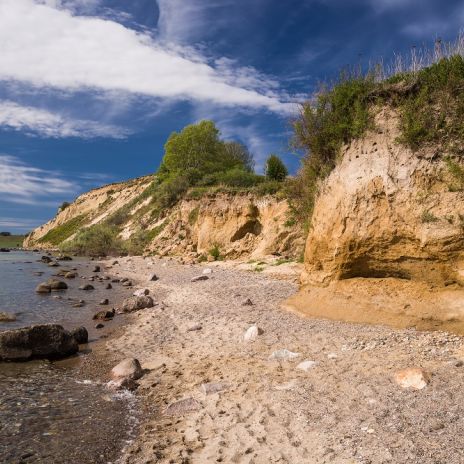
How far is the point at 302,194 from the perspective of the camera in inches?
730

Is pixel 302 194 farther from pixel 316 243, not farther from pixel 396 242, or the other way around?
pixel 396 242

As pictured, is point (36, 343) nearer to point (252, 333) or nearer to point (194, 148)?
point (252, 333)

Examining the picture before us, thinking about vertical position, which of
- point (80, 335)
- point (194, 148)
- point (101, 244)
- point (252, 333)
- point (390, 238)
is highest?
point (194, 148)

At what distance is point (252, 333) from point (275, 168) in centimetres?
3178

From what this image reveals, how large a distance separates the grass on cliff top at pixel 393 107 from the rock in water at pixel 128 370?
7173 mm

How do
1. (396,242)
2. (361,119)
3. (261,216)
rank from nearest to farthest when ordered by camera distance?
(396,242), (361,119), (261,216)

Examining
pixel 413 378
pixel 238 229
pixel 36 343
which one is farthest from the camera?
pixel 238 229

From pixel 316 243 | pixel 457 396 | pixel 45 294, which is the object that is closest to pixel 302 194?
pixel 316 243

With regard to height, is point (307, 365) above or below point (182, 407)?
above

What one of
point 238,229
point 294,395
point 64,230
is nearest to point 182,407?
point 294,395

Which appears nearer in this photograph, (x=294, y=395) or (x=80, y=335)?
(x=294, y=395)

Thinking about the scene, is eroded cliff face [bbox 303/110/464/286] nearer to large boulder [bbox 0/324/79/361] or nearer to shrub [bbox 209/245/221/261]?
large boulder [bbox 0/324/79/361]

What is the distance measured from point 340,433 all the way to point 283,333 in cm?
458

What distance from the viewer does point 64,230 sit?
287ft
